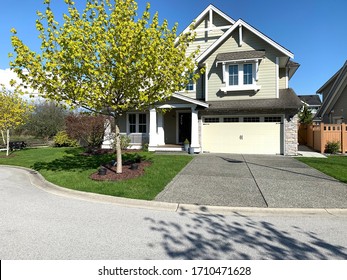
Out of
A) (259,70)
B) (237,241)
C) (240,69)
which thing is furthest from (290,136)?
(237,241)

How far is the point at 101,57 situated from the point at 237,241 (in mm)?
6485

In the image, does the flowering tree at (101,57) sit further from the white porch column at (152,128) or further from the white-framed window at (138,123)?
the white-framed window at (138,123)

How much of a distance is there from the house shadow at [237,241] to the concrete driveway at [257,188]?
4.11 feet

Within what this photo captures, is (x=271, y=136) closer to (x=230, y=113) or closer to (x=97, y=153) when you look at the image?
(x=230, y=113)

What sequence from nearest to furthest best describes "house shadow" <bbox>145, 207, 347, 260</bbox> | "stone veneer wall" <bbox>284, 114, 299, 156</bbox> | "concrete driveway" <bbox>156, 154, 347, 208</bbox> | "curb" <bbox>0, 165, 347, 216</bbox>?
"house shadow" <bbox>145, 207, 347, 260</bbox> < "curb" <bbox>0, 165, 347, 216</bbox> < "concrete driveway" <bbox>156, 154, 347, 208</bbox> < "stone veneer wall" <bbox>284, 114, 299, 156</bbox>

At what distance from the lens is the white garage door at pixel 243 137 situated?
14906 millimetres

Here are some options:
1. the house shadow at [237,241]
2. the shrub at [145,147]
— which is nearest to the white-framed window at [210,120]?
the shrub at [145,147]

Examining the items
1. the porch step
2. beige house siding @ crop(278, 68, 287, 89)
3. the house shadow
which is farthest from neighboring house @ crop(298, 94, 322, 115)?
the house shadow

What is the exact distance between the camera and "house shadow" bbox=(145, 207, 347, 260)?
11.3ft

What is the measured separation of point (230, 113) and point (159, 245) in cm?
1280

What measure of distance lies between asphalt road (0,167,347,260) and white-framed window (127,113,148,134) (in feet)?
40.5

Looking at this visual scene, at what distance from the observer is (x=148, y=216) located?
511 cm

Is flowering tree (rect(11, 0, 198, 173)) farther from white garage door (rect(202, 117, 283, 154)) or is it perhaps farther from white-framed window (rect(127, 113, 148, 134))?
white-framed window (rect(127, 113, 148, 134))

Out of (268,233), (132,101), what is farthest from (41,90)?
(268,233)
